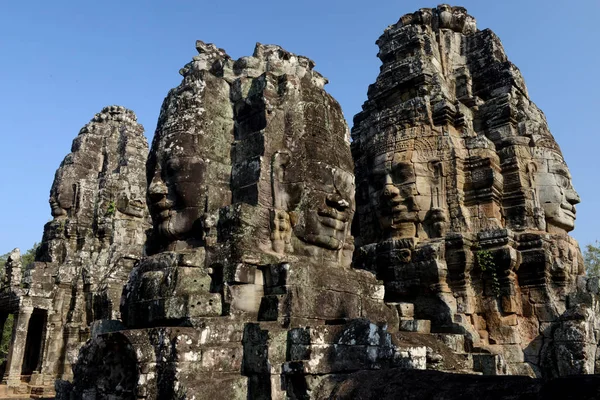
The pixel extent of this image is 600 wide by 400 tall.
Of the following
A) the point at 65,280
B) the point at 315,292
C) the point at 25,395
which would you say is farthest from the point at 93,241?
the point at 315,292

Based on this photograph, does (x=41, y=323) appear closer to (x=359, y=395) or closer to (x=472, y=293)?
(x=472, y=293)

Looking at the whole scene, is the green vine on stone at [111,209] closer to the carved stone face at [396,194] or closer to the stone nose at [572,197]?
the carved stone face at [396,194]

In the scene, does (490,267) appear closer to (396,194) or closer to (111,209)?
(396,194)

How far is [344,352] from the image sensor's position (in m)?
5.28

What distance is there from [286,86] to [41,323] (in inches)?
651

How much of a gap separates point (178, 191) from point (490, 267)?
724cm

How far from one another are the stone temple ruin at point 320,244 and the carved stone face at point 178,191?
27 mm

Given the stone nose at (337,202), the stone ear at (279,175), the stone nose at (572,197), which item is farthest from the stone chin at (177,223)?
the stone nose at (572,197)

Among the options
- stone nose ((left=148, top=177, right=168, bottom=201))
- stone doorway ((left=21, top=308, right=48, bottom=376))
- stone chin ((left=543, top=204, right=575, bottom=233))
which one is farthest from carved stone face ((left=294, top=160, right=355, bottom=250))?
stone doorway ((left=21, top=308, right=48, bottom=376))

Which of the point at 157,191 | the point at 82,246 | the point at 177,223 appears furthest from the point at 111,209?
the point at 177,223

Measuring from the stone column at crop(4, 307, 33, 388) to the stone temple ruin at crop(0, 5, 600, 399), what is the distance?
62 mm

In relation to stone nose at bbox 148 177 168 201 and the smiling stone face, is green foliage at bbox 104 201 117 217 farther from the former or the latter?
stone nose at bbox 148 177 168 201

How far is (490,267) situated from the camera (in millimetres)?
11578

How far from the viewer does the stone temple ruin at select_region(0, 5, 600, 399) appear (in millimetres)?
5551
